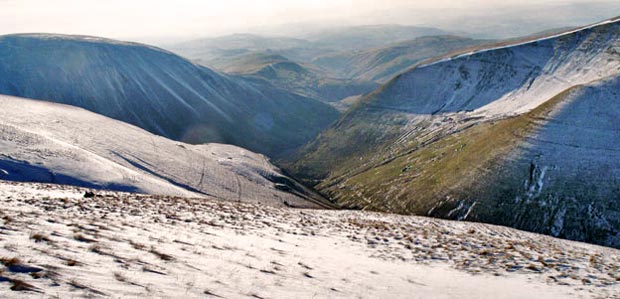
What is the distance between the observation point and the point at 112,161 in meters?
45.8

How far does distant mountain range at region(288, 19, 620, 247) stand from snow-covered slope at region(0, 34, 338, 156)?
42.7 metres

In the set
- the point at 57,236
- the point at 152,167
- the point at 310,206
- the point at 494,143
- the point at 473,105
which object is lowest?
the point at 310,206

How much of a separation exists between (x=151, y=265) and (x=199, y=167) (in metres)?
47.8

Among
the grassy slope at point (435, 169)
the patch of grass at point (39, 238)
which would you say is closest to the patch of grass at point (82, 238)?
the patch of grass at point (39, 238)

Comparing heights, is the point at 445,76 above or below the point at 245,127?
above

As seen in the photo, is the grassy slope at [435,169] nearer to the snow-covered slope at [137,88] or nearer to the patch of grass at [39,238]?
the patch of grass at [39,238]

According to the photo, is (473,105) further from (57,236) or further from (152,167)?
(57,236)

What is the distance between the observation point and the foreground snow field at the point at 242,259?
30.8 ft

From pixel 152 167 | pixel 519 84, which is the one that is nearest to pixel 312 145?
pixel 519 84

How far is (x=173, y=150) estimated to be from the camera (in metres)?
62.2

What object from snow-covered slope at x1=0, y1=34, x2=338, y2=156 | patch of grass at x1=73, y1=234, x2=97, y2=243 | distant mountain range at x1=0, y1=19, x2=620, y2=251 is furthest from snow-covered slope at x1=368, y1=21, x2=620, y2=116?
patch of grass at x1=73, y1=234, x2=97, y2=243

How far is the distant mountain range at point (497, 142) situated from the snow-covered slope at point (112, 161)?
827 inches

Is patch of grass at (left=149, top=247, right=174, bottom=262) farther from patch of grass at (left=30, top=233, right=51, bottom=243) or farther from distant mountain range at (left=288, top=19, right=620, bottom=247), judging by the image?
distant mountain range at (left=288, top=19, right=620, bottom=247)

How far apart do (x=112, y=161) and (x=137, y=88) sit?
10906cm
